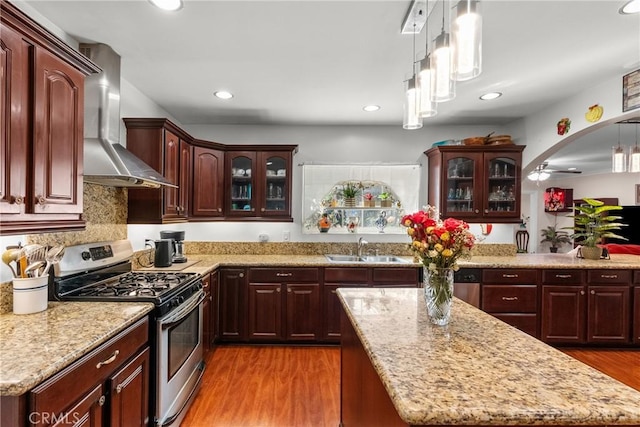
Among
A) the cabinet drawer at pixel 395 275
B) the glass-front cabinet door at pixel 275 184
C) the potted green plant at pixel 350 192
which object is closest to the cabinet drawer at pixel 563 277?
the cabinet drawer at pixel 395 275

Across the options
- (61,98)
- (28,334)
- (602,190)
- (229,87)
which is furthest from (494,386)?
(602,190)

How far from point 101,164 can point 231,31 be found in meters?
1.21

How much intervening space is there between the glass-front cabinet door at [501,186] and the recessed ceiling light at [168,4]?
11.3 ft

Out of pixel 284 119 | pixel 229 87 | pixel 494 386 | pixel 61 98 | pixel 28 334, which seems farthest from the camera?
pixel 284 119

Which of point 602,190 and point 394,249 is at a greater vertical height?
point 602,190

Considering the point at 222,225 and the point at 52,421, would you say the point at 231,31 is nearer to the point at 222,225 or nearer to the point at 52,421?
the point at 52,421

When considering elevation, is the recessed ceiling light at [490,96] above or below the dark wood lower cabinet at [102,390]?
above

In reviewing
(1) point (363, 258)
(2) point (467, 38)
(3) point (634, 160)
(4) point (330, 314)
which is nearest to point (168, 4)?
(2) point (467, 38)

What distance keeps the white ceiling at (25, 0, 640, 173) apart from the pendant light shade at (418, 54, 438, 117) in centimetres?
58

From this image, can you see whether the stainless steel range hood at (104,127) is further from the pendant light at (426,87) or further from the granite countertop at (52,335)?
the pendant light at (426,87)

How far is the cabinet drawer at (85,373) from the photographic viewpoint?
3.83ft

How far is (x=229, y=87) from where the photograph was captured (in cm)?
308

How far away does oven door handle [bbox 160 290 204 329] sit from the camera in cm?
204

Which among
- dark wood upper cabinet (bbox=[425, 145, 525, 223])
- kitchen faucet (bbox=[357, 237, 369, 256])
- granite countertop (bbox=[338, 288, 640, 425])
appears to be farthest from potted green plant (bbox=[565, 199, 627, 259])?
granite countertop (bbox=[338, 288, 640, 425])
